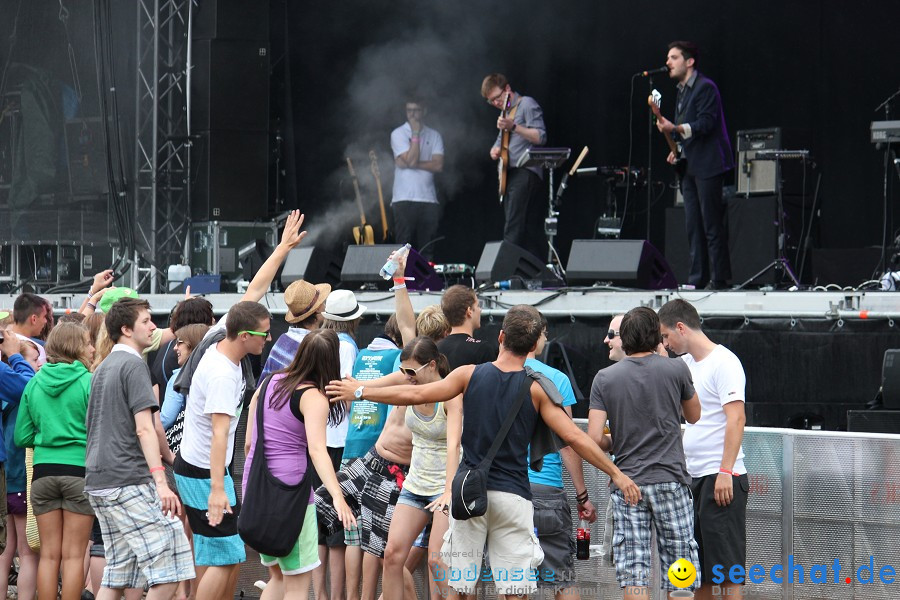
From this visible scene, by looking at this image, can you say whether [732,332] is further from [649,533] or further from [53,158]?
[53,158]

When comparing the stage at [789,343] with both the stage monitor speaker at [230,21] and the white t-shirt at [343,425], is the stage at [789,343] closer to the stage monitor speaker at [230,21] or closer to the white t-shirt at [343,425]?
the white t-shirt at [343,425]

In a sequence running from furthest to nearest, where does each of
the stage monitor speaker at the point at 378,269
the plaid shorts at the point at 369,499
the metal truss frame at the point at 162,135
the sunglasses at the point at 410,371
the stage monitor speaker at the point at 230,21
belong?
the stage monitor speaker at the point at 230,21 → the metal truss frame at the point at 162,135 → the stage monitor speaker at the point at 378,269 → the plaid shorts at the point at 369,499 → the sunglasses at the point at 410,371

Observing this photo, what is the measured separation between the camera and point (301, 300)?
534 centimetres

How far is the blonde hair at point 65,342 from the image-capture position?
5.28m

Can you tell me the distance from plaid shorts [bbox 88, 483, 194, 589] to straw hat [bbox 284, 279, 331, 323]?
1.00m

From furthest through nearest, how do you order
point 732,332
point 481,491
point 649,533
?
1. point 732,332
2. point 649,533
3. point 481,491

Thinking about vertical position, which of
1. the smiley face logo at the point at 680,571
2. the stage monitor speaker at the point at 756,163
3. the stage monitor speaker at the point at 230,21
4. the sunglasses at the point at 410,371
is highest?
the stage monitor speaker at the point at 230,21

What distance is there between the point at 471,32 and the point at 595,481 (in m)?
8.58

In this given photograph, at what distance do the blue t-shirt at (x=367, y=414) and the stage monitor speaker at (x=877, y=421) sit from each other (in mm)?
2553

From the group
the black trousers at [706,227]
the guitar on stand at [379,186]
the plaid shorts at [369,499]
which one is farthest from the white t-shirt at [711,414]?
the guitar on stand at [379,186]

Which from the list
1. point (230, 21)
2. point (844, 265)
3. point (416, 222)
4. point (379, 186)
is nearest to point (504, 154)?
point (416, 222)

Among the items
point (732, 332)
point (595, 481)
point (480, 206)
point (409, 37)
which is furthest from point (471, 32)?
point (595, 481)

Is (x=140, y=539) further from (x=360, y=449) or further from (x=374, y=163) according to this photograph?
(x=374, y=163)

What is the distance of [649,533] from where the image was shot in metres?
4.58
